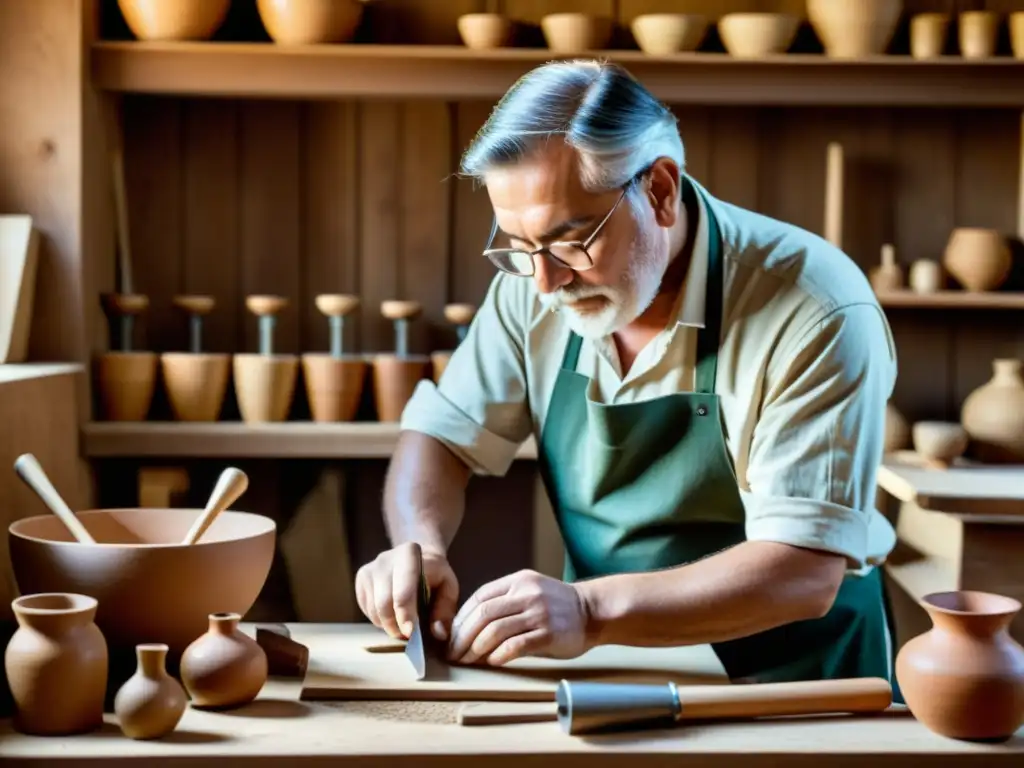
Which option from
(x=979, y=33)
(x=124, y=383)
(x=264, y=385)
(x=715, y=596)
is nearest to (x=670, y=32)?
(x=979, y=33)

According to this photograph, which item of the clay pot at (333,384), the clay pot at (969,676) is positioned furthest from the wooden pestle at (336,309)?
the clay pot at (969,676)

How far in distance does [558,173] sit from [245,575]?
2.35 ft

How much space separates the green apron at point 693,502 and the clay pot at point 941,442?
3.72 ft

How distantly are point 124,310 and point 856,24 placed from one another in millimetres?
1923

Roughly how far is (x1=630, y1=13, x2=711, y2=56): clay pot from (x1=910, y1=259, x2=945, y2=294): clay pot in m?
0.83

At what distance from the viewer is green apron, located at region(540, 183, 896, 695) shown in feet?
6.93

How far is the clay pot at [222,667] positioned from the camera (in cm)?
152

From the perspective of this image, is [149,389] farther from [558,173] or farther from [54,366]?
[558,173]

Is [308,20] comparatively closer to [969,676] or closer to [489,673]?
[489,673]

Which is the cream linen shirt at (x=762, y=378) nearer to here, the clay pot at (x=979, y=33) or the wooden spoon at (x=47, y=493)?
the wooden spoon at (x=47, y=493)

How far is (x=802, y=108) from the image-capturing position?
140 inches

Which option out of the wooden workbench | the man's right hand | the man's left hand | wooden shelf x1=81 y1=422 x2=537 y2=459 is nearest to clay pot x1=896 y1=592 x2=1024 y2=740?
the wooden workbench

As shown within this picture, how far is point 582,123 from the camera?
190 centimetres

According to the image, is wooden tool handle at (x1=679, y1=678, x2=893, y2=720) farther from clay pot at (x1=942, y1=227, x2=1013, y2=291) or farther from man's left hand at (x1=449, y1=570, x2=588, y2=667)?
clay pot at (x1=942, y1=227, x2=1013, y2=291)
